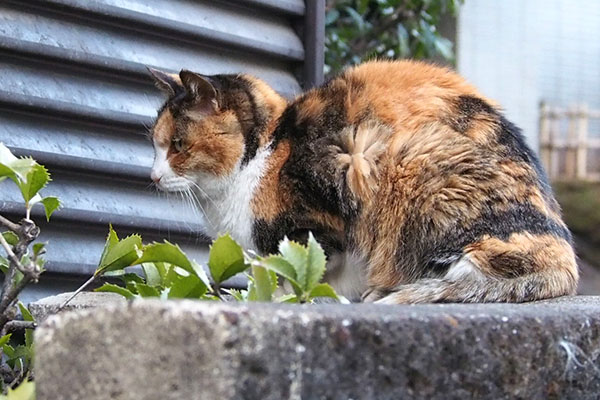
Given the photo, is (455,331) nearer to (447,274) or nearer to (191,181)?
(447,274)

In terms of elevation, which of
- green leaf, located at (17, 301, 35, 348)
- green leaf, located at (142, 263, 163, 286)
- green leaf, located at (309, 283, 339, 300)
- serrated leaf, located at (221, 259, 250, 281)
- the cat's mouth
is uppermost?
serrated leaf, located at (221, 259, 250, 281)

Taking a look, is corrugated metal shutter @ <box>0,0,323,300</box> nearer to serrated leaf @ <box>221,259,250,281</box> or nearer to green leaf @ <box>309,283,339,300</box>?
serrated leaf @ <box>221,259,250,281</box>

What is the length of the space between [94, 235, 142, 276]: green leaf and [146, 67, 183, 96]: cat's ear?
2.90 feet

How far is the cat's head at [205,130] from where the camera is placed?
241cm

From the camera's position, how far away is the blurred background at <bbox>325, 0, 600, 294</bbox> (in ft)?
30.8

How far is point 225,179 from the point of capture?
7.95 feet

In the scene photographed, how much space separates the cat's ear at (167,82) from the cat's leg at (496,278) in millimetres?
913

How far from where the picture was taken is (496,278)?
184cm

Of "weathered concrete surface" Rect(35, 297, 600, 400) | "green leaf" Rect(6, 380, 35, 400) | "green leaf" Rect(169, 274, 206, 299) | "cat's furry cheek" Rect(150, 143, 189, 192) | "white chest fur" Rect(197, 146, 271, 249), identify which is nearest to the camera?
"weathered concrete surface" Rect(35, 297, 600, 400)

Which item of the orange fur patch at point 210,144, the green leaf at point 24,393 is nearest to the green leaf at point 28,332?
the green leaf at point 24,393

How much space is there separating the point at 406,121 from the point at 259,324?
1268 mm

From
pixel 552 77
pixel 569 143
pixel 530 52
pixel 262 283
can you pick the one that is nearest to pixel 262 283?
pixel 262 283

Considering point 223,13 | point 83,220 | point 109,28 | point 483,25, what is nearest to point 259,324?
point 83,220

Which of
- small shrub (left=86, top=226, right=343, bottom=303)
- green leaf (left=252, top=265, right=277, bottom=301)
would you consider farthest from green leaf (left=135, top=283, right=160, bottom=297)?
green leaf (left=252, top=265, right=277, bottom=301)
